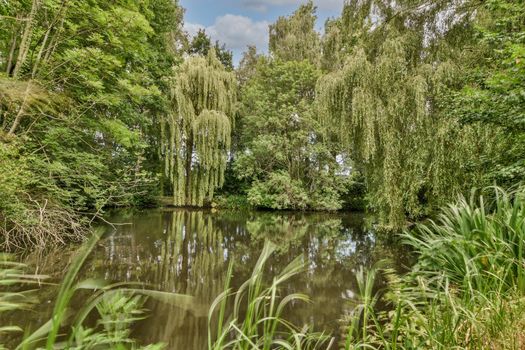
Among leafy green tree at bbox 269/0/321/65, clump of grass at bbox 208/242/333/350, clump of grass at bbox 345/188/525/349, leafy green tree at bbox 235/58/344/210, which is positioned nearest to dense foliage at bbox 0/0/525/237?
clump of grass at bbox 345/188/525/349

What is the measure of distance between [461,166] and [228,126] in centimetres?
996

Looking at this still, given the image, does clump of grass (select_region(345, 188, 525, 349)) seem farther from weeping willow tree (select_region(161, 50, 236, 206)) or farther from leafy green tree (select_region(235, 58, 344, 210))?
leafy green tree (select_region(235, 58, 344, 210))

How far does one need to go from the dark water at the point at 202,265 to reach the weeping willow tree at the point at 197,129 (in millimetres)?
4876

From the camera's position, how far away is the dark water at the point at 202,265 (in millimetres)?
2893

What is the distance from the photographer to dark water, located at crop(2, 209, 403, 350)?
2.89m

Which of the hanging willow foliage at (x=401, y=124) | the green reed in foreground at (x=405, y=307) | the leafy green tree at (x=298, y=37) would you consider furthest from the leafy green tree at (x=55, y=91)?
the leafy green tree at (x=298, y=37)

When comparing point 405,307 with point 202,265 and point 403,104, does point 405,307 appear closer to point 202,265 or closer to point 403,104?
point 202,265

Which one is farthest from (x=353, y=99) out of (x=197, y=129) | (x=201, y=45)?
(x=201, y=45)

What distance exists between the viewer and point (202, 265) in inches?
195

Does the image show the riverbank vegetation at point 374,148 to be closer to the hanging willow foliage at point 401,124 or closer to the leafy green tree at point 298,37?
the hanging willow foliage at point 401,124

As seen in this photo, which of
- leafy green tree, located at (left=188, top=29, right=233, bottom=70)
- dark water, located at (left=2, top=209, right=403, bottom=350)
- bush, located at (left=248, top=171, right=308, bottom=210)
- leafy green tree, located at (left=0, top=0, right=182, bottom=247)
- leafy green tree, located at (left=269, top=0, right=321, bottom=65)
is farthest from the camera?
leafy green tree, located at (left=188, top=29, right=233, bottom=70)

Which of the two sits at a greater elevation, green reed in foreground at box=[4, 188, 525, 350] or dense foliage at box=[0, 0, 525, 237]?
dense foliage at box=[0, 0, 525, 237]

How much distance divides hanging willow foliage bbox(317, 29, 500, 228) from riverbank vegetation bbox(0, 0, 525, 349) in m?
0.03

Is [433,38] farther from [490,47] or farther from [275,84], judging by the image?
[275,84]
